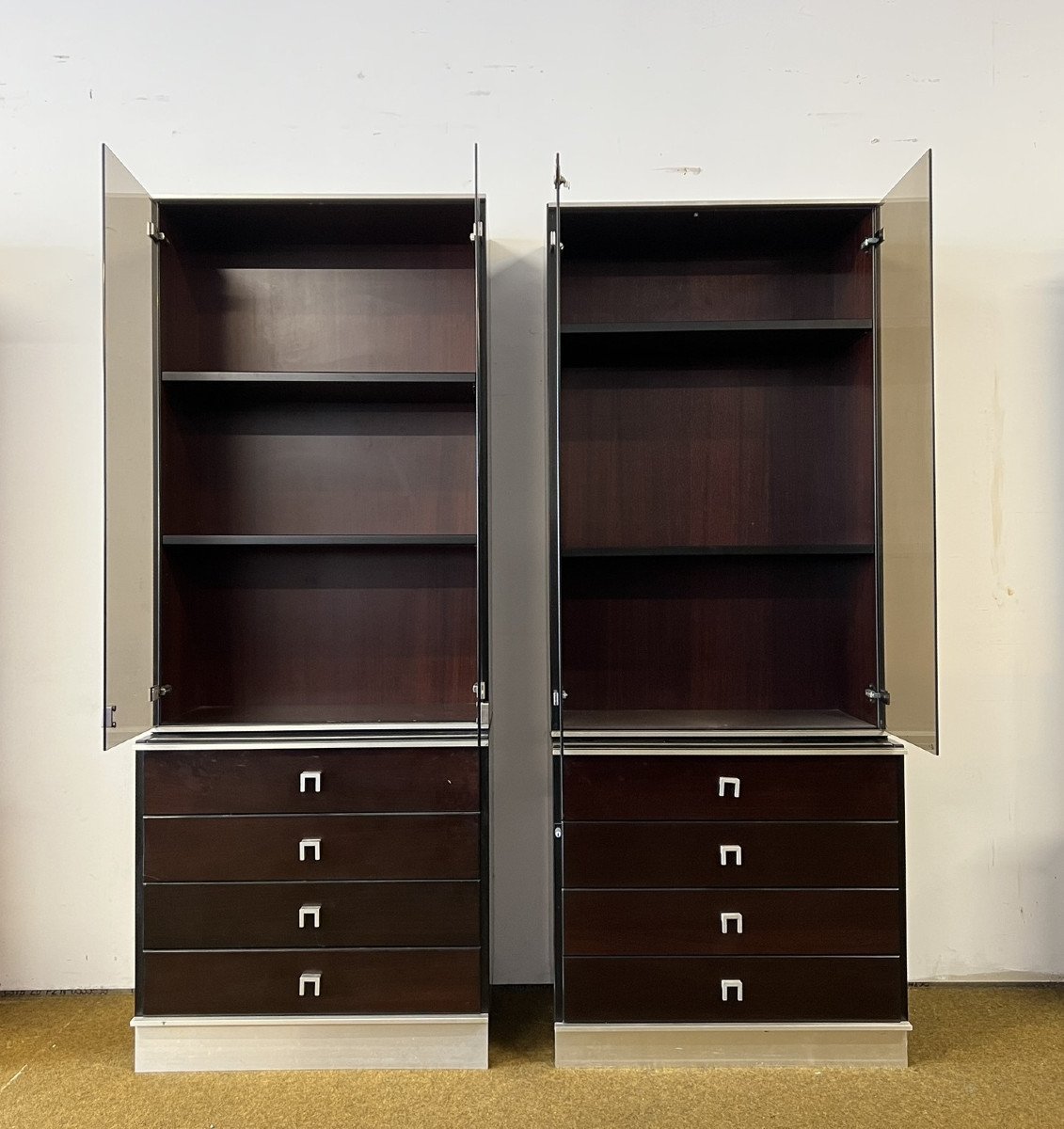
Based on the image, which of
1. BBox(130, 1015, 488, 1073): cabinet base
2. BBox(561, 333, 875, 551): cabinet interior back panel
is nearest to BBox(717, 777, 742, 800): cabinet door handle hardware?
BBox(561, 333, 875, 551): cabinet interior back panel

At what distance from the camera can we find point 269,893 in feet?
6.53

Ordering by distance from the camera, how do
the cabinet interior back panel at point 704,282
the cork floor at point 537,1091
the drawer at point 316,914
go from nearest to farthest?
the cork floor at point 537,1091 < the drawer at point 316,914 < the cabinet interior back panel at point 704,282

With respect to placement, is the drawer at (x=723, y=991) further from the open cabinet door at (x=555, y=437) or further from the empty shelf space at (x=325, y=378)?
the empty shelf space at (x=325, y=378)

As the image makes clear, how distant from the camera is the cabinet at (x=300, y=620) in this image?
1979 millimetres

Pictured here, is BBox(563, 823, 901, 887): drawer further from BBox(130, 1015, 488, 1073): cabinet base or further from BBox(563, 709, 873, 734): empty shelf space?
BBox(130, 1015, 488, 1073): cabinet base

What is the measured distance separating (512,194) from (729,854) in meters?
1.92

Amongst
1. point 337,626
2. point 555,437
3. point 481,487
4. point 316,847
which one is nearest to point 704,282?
point 555,437

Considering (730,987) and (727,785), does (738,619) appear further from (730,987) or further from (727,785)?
(730,987)

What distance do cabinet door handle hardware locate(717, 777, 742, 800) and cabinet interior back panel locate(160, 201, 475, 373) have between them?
133cm

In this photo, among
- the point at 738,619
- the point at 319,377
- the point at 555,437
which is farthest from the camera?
the point at 738,619

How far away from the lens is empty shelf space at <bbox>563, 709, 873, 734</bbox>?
2.03 m

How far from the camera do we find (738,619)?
2.33 m

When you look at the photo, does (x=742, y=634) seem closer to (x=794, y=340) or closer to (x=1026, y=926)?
(x=794, y=340)

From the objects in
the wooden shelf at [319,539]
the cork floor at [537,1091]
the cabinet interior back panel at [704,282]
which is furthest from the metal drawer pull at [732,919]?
the cabinet interior back panel at [704,282]
